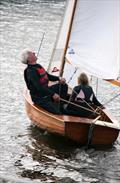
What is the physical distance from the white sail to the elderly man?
0.98 m

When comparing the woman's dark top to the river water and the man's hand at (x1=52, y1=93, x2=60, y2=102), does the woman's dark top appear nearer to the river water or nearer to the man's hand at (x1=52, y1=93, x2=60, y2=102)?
the man's hand at (x1=52, y1=93, x2=60, y2=102)

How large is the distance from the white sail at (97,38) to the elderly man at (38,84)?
98 centimetres

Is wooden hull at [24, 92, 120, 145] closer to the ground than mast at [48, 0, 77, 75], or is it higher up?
closer to the ground

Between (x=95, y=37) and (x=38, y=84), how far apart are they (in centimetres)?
192

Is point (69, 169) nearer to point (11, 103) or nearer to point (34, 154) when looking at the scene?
point (34, 154)

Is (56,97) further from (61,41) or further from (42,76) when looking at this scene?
(61,41)

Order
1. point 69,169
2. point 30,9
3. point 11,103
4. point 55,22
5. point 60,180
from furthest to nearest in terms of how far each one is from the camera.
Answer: point 30,9
point 55,22
point 11,103
point 69,169
point 60,180

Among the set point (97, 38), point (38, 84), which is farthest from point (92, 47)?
point (38, 84)

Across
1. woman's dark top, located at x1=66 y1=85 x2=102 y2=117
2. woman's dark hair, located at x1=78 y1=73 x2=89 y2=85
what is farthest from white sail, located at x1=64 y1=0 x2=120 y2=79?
woman's dark top, located at x1=66 y1=85 x2=102 y2=117

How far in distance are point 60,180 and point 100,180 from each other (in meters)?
0.75

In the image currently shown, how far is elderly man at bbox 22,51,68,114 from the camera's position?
441 inches

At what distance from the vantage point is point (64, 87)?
1217 centimetres

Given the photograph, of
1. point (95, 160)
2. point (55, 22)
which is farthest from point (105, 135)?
point (55, 22)

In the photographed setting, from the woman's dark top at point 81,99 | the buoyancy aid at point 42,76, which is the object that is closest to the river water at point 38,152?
the woman's dark top at point 81,99
